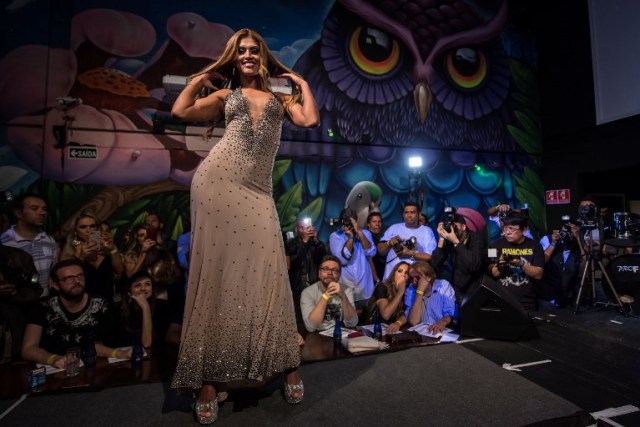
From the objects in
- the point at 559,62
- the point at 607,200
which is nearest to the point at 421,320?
the point at 607,200

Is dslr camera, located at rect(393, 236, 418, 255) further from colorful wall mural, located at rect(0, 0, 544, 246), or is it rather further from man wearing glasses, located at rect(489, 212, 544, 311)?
colorful wall mural, located at rect(0, 0, 544, 246)

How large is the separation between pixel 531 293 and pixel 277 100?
3.61 meters

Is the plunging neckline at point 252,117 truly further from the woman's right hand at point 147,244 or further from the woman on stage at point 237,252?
the woman's right hand at point 147,244

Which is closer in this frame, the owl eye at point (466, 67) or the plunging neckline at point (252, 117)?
the plunging neckline at point (252, 117)

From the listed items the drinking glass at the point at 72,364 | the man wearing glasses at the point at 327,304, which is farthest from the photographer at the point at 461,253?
the drinking glass at the point at 72,364

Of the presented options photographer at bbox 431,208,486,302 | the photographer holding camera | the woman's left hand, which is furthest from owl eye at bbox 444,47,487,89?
the woman's left hand

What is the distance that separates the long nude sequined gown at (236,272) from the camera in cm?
158

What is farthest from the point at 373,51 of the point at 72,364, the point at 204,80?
the point at 72,364

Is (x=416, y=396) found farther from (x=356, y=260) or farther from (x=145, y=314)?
(x=356, y=260)

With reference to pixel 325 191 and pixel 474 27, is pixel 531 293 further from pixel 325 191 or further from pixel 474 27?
pixel 474 27

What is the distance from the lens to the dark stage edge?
5.15 feet

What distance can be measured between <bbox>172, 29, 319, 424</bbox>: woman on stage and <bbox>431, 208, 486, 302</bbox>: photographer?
276cm

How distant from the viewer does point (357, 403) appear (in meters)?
1.70

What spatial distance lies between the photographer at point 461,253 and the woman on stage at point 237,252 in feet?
9.05
